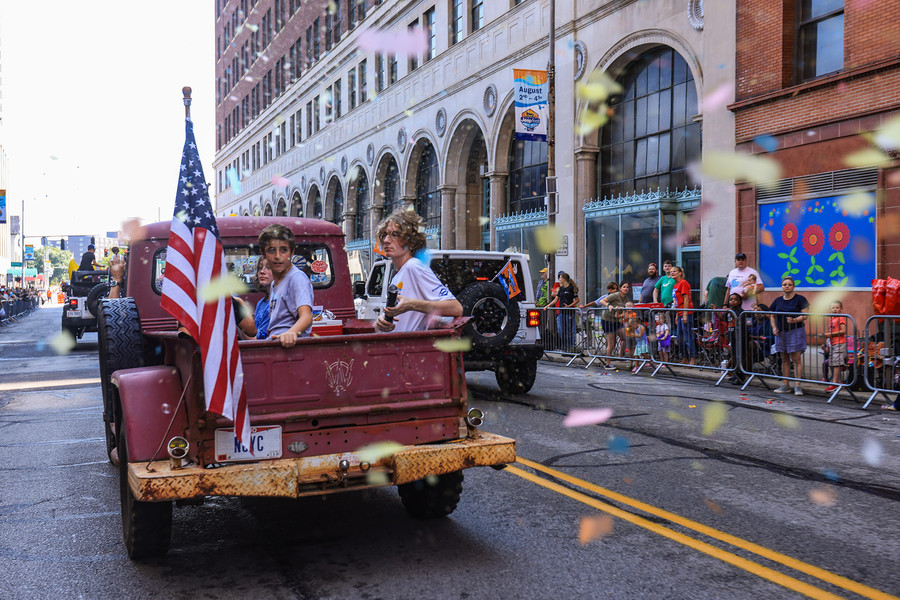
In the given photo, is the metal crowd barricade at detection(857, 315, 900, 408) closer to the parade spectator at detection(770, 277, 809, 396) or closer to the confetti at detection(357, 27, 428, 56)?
the parade spectator at detection(770, 277, 809, 396)

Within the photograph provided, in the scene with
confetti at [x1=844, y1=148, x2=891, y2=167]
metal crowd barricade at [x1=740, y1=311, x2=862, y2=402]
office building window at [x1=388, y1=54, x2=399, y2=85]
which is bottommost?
metal crowd barricade at [x1=740, y1=311, x2=862, y2=402]

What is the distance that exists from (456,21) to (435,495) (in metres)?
27.5

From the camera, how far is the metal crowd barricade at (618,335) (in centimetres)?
1456

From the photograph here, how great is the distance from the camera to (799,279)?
16188 mm

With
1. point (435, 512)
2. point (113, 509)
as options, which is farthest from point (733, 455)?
point (113, 509)

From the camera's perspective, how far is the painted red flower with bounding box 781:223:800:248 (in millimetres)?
16266

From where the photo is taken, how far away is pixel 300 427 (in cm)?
433

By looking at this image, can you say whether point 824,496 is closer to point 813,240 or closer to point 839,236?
point 839,236

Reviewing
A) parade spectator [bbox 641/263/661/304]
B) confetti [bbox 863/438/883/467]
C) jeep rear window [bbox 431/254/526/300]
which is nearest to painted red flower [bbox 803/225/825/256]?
parade spectator [bbox 641/263/661/304]

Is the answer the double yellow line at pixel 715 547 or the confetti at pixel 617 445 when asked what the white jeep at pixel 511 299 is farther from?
the double yellow line at pixel 715 547

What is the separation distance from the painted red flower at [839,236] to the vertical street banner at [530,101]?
8.06 m

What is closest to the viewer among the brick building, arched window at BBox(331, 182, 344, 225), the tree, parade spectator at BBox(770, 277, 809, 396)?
parade spectator at BBox(770, 277, 809, 396)

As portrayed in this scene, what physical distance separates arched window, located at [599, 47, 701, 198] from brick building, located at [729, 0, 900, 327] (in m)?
2.19

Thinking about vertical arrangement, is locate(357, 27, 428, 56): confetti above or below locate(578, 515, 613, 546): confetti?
above
